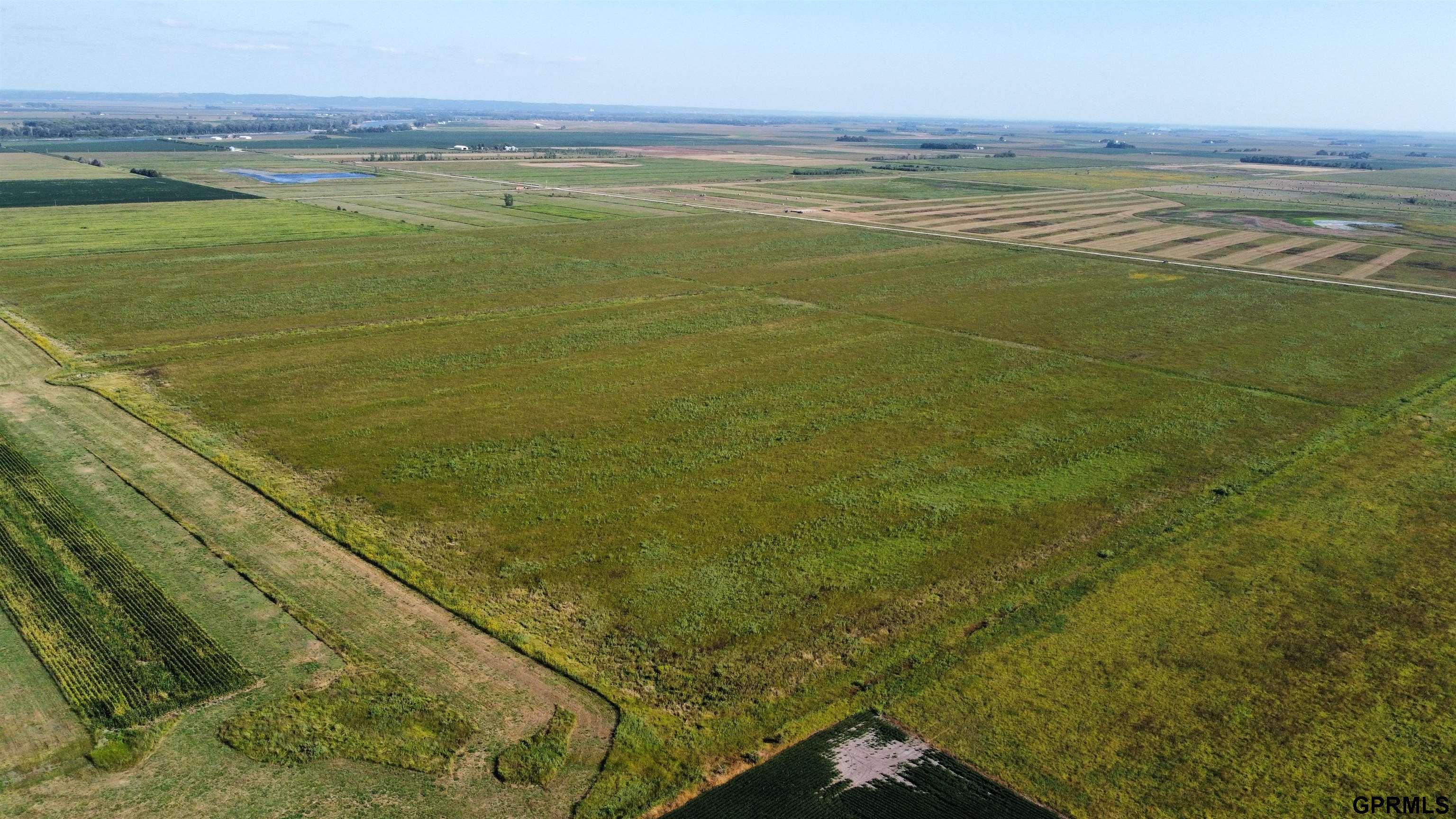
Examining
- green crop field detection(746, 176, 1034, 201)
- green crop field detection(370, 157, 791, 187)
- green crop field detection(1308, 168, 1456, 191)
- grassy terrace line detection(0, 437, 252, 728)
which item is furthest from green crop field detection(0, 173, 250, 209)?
green crop field detection(1308, 168, 1456, 191)

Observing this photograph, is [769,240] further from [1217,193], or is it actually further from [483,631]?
[1217,193]

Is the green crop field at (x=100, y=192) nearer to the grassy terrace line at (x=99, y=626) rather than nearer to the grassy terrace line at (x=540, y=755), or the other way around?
the grassy terrace line at (x=99, y=626)

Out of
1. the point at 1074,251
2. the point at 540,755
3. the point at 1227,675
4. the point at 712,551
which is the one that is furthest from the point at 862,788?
the point at 1074,251

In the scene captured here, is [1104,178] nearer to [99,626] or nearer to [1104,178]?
[1104,178]

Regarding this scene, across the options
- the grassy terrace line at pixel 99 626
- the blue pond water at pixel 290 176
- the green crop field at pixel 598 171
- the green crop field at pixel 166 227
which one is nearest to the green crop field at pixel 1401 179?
the green crop field at pixel 598 171

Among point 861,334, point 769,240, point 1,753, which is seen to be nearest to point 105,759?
point 1,753

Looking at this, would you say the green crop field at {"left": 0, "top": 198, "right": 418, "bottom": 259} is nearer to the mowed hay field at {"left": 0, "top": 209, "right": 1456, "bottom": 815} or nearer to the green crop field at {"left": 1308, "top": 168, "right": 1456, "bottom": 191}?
the mowed hay field at {"left": 0, "top": 209, "right": 1456, "bottom": 815}
